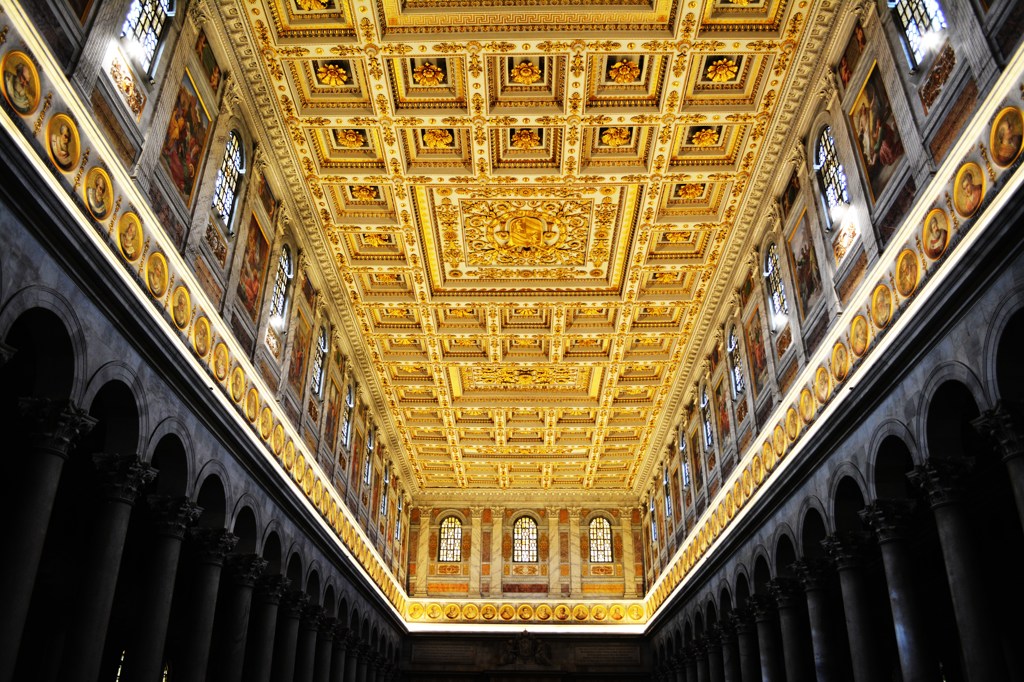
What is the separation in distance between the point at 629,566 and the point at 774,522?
2126 centimetres

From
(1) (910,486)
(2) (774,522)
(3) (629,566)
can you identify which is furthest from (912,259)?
(3) (629,566)

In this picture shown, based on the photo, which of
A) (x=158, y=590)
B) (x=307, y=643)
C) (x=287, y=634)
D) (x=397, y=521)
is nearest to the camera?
(x=158, y=590)

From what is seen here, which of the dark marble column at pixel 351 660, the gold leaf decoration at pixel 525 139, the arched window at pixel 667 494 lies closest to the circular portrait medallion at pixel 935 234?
the gold leaf decoration at pixel 525 139

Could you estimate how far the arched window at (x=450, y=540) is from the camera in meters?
40.5

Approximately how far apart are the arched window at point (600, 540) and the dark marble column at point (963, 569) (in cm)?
2931

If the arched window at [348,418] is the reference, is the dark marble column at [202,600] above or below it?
below

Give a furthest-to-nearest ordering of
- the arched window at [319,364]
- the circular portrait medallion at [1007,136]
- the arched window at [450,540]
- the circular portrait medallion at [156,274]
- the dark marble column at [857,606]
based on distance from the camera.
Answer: the arched window at [450,540]
the arched window at [319,364]
the dark marble column at [857,606]
the circular portrait medallion at [156,274]
the circular portrait medallion at [1007,136]

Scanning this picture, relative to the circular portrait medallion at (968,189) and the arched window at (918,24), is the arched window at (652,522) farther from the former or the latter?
the circular portrait medallion at (968,189)

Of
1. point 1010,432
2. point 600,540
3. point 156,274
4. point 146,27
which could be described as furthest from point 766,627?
point 600,540

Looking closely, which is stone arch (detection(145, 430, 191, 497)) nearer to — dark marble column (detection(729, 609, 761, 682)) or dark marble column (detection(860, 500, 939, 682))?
dark marble column (detection(860, 500, 939, 682))

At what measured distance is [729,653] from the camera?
2467cm

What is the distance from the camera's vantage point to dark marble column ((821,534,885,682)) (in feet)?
48.6

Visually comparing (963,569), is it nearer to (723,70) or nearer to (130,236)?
(723,70)

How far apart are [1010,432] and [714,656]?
58.8 feet
